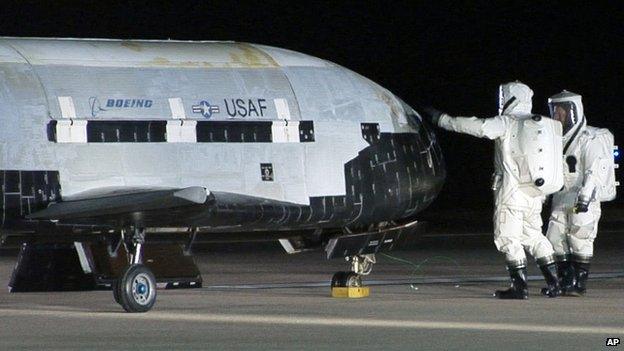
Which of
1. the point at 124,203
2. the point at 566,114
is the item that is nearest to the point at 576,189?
the point at 566,114

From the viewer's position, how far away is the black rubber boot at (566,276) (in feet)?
73.6

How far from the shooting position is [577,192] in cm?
2280

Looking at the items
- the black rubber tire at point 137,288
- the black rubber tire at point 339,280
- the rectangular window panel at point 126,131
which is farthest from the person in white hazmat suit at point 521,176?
the black rubber tire at point 137,288

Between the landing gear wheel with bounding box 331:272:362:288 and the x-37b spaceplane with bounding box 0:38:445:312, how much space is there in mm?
24

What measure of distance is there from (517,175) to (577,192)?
46.7 inches

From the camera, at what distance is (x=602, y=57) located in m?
68.1

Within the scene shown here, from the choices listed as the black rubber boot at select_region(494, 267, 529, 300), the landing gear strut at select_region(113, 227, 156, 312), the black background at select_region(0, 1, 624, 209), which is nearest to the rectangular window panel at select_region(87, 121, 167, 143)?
the landing gear strut at select_region(113, 227, 156, 312)

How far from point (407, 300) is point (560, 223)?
8.62 ft

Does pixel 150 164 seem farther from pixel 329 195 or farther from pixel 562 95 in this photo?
pixel 562 95

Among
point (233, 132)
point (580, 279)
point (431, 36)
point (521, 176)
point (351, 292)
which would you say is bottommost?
point (431, 36)

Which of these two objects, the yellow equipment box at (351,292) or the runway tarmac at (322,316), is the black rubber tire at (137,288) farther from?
Result: the yellow equipment box at (351,292)

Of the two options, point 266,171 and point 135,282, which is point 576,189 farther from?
point 135,282

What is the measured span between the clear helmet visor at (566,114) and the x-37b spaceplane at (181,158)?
1.83 m

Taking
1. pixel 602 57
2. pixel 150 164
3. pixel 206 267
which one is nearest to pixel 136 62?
pixel 150 164
